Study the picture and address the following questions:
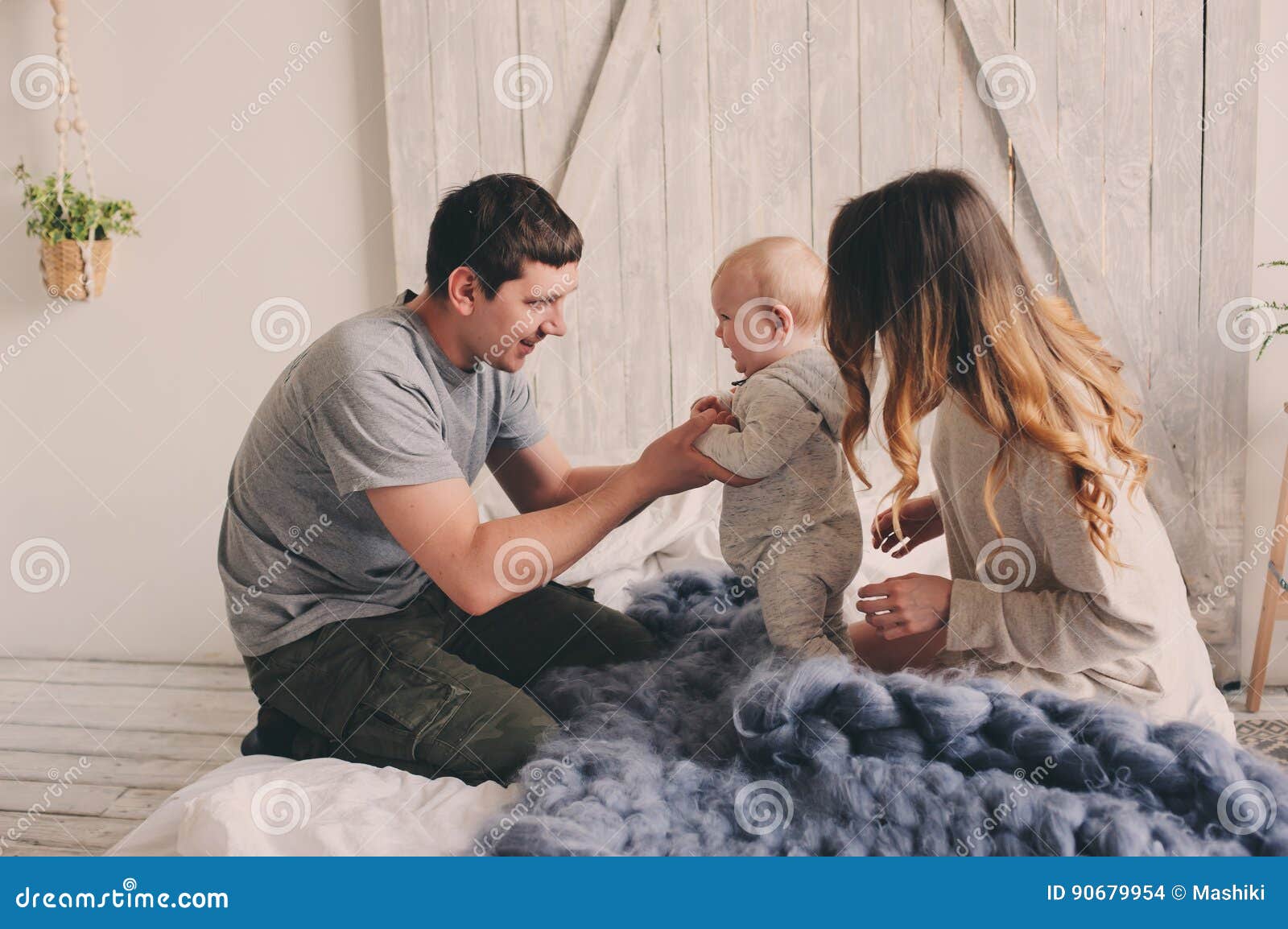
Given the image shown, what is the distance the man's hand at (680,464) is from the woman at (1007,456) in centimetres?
22

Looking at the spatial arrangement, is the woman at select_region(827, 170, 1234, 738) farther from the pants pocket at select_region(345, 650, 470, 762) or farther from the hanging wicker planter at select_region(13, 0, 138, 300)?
the hanging wicker planter at select_region(13, 0, 138, 300)

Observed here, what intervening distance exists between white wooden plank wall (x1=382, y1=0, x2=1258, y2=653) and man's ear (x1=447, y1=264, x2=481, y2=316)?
1.22 meters

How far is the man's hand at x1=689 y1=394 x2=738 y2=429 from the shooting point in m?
1.65

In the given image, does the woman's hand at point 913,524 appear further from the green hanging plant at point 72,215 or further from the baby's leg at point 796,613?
the green hanging plant at point 72,215

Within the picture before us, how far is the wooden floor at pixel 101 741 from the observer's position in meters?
2.21

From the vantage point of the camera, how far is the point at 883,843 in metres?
1.12

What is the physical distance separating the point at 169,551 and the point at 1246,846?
3067 millimetres

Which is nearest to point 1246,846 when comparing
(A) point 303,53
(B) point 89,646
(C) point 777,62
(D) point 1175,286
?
(D) point 1175,286

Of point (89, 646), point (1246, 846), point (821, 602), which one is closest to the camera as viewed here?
point (1246, 846)

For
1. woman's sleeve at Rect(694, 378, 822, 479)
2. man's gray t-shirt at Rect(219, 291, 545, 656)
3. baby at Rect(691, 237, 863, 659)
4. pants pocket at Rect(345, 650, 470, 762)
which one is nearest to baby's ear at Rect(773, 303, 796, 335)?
baby at Rect(691, 237, 863, 659)

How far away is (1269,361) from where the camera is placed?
2719mm

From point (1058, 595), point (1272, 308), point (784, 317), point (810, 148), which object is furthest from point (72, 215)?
point (1272, 308)

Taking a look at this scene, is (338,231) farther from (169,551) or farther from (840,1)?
(840,1)

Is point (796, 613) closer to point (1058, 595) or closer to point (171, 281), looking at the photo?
point (1058, 595)
